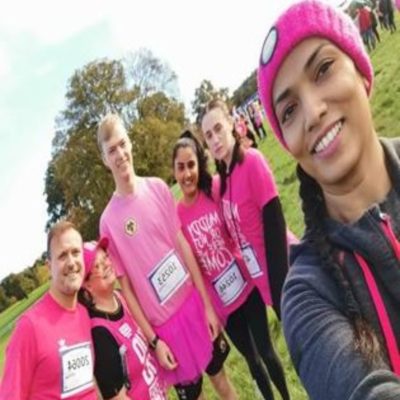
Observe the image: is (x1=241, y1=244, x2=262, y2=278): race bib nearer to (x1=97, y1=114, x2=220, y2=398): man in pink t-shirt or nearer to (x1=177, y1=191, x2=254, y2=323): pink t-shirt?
(x1=177, y1=191, x2=254, y2=323): pink t-shirt

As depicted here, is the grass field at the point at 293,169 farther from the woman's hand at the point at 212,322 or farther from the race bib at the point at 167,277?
the race bib at the point at 167,277

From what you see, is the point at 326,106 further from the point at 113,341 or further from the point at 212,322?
the point at 212,322

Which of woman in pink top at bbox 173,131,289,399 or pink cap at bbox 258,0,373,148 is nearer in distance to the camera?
pink cap at bbox 258,0,373,148

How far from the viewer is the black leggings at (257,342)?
4.01 m

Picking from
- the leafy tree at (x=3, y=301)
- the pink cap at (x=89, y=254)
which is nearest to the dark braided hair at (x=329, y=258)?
the pink cap at (x=89, y=254)

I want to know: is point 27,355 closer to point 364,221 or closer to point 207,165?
point 207,165

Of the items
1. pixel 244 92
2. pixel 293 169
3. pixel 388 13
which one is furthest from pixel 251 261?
pixel 244 92

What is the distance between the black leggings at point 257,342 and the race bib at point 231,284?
0.11 meters

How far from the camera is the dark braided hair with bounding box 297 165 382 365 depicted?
118 cm

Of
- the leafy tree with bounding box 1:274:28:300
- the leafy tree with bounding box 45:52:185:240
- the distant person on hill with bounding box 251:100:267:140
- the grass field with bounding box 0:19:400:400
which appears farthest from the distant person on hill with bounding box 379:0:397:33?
the leafy tree with bounding box 1:274:28:300

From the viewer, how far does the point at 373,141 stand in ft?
4.76

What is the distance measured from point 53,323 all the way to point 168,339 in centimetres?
95

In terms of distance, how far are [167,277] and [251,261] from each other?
0.60 metres

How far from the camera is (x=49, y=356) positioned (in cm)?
314
